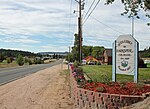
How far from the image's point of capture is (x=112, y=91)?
9734 millimetres

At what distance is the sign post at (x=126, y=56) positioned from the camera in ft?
46.3

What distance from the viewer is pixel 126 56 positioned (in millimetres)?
14609

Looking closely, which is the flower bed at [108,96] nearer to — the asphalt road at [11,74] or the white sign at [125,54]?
the white sign at [125,54]

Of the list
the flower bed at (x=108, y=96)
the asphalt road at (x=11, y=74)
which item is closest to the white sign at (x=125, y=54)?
the flower bed at (x=108, y=96)

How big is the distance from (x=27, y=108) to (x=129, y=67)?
15.9 feet

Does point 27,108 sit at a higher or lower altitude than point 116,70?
lower

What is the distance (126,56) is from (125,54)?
0.11 meters

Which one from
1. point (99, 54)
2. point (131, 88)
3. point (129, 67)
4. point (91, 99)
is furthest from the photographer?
point (99, 54)

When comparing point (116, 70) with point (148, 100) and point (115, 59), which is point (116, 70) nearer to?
point (115, 59)

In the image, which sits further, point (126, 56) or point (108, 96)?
point (126, 56)

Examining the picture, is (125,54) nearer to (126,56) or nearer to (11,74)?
(126,56)

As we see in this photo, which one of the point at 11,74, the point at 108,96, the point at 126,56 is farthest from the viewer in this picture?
the point at 11,74

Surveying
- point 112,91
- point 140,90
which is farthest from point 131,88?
point 112,91

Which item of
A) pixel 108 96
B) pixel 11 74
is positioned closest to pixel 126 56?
pixel 108 96
